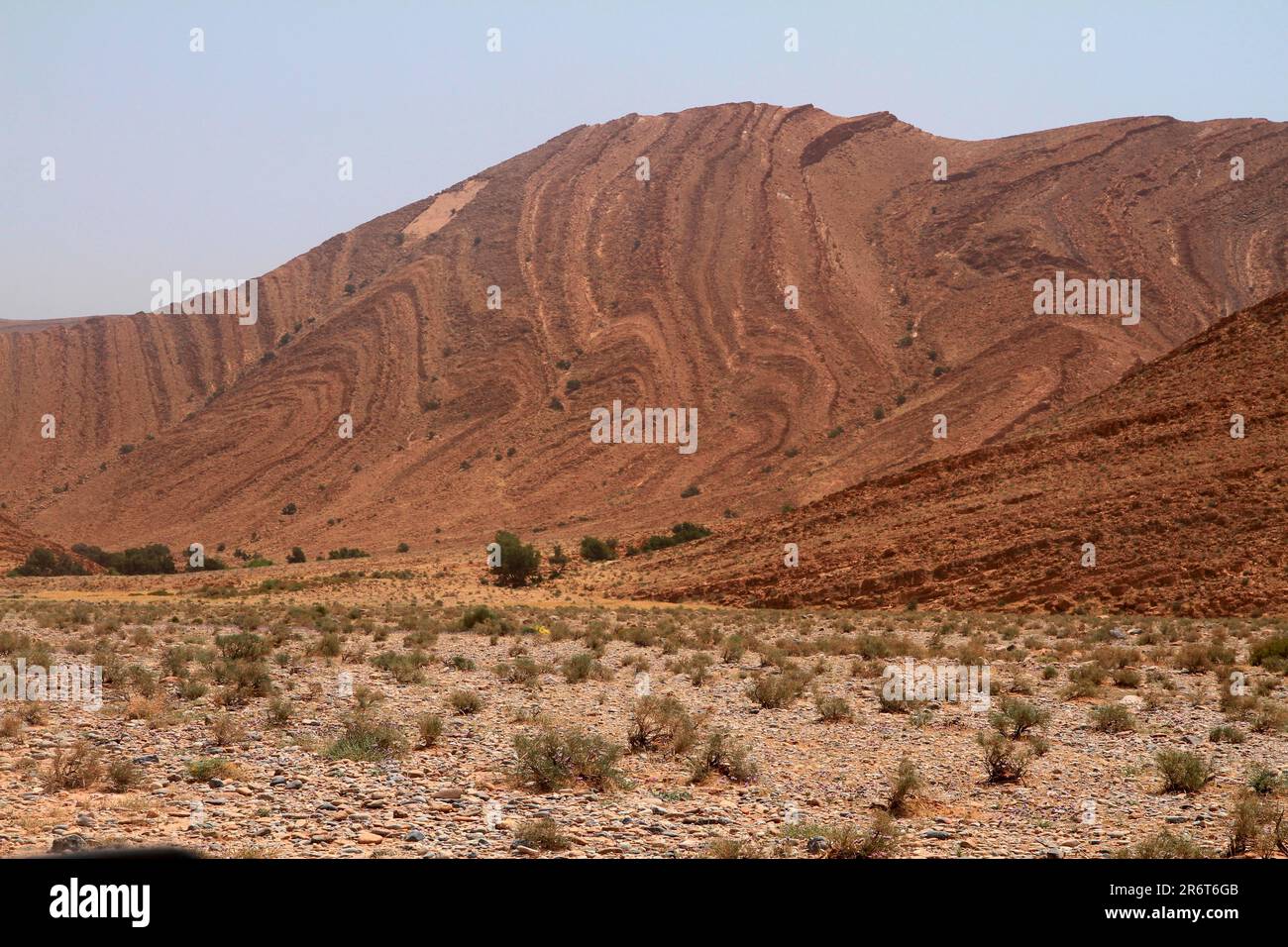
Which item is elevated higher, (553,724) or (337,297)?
(337,297)

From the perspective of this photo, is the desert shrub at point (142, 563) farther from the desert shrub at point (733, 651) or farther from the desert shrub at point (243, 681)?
the desert shrub at point (243, 681)

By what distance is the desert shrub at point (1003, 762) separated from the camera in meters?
9.69

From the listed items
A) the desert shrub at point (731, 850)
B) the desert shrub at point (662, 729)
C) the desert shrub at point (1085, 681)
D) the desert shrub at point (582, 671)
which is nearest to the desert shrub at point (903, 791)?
the desert shrub at point (731, 850)

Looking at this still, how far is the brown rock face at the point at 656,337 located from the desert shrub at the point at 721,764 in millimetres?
41132

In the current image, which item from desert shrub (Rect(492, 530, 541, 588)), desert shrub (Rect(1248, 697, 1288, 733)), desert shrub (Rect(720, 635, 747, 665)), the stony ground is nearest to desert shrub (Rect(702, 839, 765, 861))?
the stony ground

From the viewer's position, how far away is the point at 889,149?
83.1 meters

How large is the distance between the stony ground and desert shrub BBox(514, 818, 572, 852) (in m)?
0.03

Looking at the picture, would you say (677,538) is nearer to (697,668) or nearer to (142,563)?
(142,563)

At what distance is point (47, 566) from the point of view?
44.2 metres

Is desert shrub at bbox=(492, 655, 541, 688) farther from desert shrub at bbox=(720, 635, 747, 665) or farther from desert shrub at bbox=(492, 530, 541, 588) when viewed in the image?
desert shrub at bbox=(492, 530, 541, 588)
